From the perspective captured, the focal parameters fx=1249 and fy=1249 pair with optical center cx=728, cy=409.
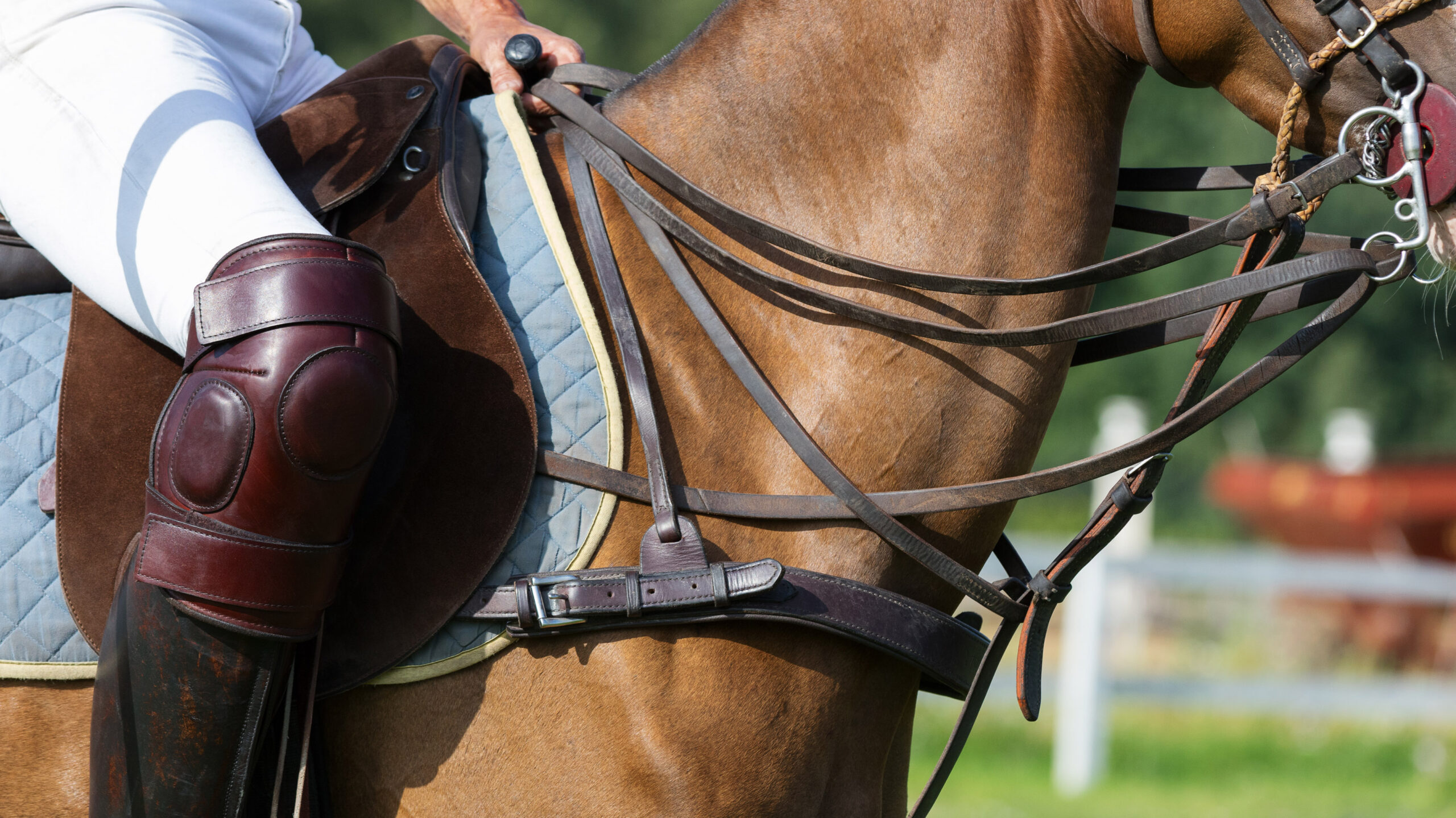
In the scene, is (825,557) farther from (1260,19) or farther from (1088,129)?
(1260,19)

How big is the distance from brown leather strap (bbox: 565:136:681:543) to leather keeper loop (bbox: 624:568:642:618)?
0.07 m

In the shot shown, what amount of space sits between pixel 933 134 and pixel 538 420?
728mm

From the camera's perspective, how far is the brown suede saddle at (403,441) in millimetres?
1769

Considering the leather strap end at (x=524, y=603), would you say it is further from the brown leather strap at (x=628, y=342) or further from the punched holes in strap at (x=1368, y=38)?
the punched holes in strap at (x=1368, y=38)

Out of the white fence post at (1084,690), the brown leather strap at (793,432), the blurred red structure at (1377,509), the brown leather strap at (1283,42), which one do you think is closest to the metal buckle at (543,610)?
the brown leather strap at (793,432)

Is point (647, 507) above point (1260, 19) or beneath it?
beneath

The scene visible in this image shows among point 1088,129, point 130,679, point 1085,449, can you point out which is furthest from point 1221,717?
point 1085,449

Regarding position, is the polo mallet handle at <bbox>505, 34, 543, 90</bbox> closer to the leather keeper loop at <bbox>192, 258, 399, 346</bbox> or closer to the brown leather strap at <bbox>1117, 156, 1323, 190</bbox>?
the leather keeper loop at <bbox>192, 258, 399, 346</bbox>

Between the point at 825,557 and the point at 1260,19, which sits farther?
the point at 825,557

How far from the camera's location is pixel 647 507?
1810mm

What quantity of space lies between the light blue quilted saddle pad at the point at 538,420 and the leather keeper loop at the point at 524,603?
0.04 metres

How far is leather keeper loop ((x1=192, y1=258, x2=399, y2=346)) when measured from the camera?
1599mm

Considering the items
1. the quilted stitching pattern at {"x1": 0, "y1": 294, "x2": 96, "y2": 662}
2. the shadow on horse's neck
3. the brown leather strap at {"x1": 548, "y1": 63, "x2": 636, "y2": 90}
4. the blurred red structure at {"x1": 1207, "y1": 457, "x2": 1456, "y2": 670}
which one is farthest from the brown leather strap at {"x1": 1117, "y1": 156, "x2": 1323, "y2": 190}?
the blurred red structure at {"x1": 1207, "y1": 457, "x2": 1456, "y2": 670}

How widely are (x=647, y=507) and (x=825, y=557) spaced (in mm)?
273
